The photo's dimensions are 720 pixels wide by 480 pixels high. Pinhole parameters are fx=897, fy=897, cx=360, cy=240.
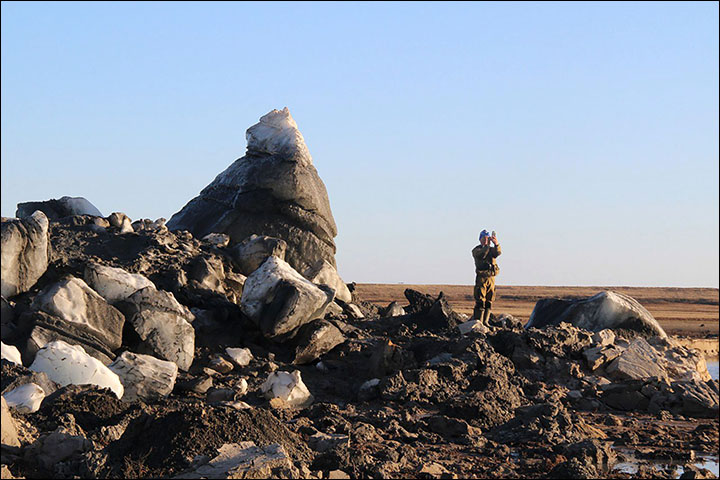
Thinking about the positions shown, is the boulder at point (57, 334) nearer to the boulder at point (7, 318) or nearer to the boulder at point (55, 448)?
the boulder at point (7, 318)

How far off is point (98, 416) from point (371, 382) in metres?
3.80

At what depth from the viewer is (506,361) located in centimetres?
1180

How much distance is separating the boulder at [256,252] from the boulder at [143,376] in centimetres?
377

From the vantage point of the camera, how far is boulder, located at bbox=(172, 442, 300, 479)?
6.20m

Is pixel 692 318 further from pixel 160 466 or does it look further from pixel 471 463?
pixel 160 466

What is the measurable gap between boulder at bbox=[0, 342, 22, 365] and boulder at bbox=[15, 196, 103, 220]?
5670mm

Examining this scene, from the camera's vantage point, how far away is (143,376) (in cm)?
958

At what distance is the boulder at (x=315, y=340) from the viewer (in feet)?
37.7

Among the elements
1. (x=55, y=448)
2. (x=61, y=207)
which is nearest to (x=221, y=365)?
(x=55, y=448)

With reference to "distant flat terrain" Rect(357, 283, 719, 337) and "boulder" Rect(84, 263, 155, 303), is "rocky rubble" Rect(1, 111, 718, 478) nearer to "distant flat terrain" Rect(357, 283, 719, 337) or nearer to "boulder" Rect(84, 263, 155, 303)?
"boulder" Rect(84, 263, 155, 303)

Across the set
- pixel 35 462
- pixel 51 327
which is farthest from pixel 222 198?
pixel 35 462

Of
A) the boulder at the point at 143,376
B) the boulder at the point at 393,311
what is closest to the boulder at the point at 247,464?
the boulder at the point at 143,376

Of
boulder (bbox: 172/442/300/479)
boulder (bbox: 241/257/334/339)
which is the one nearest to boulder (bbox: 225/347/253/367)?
boulder (bbox: 241/257/334/339)

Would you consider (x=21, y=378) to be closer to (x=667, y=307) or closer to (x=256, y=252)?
(x=256, y=252)
